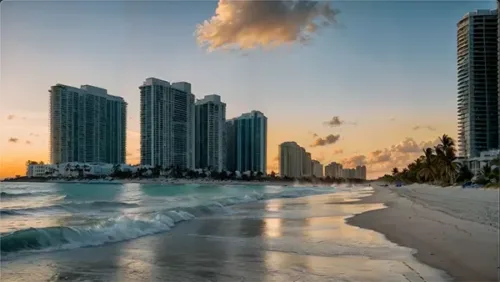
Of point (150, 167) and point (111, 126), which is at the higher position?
point (111, 126)

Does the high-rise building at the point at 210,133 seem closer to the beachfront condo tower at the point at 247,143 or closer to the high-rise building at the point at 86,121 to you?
the beachfront condo tower at the point at 247,143

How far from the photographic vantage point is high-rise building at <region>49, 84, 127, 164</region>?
83.4 m

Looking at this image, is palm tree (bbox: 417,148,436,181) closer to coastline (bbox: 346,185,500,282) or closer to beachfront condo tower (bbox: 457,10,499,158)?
beachfront condo tower (bbox: 457,10,499,158)

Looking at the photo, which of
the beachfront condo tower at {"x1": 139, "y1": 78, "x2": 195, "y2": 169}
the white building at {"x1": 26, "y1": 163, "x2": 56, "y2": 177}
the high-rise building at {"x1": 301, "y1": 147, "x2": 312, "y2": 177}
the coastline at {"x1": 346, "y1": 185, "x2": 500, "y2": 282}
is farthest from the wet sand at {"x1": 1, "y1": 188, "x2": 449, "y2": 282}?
the high-rise building at {"x1": 301, "y1": 147, "x2": 312, "y2": 177}

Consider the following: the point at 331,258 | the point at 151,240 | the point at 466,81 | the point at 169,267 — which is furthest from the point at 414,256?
the point at 466,81

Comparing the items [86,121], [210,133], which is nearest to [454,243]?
[86,121]

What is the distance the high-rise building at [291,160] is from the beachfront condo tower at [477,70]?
115 m

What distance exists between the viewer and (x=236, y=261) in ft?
24.7

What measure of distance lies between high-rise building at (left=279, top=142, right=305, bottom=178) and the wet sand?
122998 mm

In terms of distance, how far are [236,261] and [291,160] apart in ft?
462

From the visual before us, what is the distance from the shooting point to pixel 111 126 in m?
84.2

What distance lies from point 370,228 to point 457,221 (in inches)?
91.8

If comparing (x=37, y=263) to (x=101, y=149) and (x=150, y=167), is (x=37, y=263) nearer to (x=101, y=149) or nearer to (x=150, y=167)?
(x=101, y=149)

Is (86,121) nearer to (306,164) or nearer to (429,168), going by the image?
(429,168)
